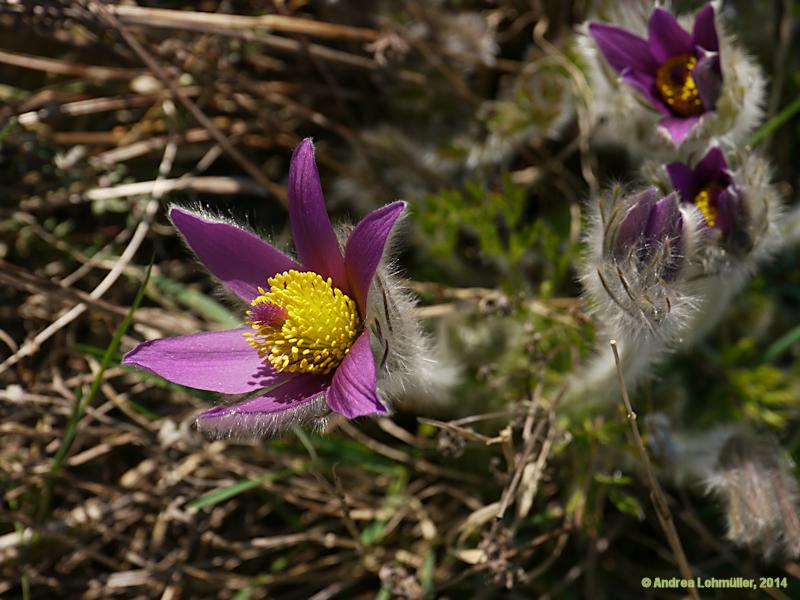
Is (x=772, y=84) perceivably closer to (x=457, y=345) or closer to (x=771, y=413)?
(x=771, y=413)

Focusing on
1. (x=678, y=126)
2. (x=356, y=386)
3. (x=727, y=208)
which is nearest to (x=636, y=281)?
(x=727, y=208)

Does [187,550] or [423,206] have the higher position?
[423,206]

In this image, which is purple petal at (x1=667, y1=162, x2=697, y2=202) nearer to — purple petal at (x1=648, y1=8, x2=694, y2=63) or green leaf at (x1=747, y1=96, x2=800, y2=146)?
purple petal at (x1=648, y1=8, x2=694, y2=63)

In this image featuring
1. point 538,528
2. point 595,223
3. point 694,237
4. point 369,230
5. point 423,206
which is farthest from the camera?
point 423,206

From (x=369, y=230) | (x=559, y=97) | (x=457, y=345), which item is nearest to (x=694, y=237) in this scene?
(x=369, y=230)

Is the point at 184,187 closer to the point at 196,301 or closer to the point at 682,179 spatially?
the point at 196,301

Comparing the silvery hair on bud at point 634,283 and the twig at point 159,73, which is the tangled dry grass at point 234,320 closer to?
the twig at point 159,73

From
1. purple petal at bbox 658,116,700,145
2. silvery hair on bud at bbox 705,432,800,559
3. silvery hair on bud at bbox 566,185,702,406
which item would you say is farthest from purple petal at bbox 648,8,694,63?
silvery hair on bud at bbox 705,432,800,559

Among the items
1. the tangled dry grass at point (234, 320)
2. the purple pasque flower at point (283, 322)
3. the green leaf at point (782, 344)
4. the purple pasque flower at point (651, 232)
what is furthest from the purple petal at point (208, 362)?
the green leaf at point (782, 344)
